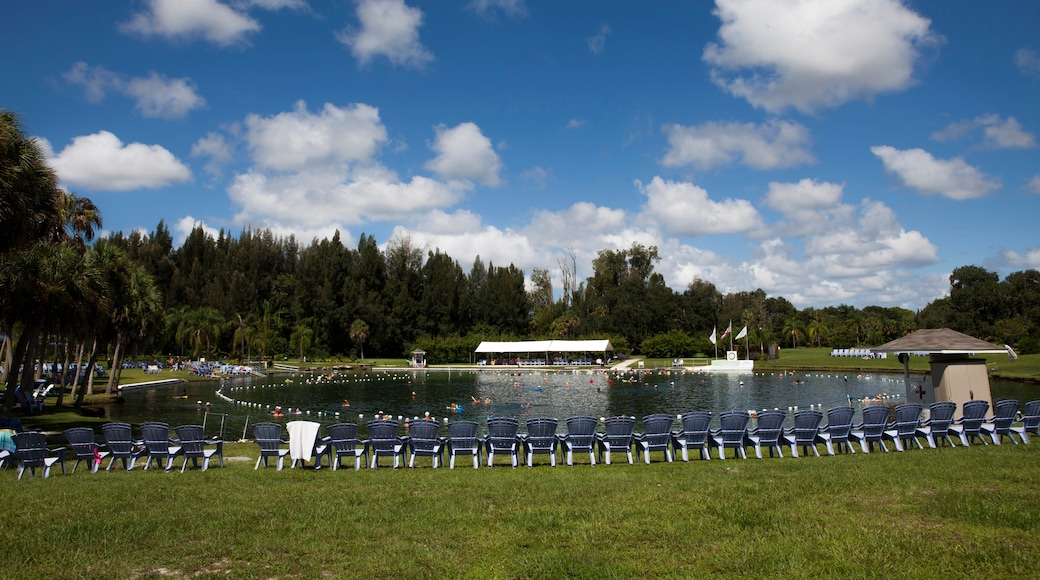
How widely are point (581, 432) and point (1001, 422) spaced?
8749mm

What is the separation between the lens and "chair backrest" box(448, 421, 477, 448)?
12.7m

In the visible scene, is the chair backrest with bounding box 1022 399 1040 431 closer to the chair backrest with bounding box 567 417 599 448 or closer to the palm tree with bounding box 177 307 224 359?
the chair backrest with bounding box 567 417 599 448

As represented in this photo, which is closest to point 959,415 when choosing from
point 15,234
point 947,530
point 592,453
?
point 592,453

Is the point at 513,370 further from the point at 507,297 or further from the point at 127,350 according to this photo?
the point at 127,350

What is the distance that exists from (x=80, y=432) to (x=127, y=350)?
87.9 feet

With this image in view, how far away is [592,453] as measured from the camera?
41.6ft

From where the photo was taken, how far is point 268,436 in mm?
12500

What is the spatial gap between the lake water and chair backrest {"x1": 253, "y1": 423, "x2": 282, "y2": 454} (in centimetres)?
1261

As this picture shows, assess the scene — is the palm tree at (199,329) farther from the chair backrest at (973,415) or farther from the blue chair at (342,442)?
the chair backrest at (973,415)

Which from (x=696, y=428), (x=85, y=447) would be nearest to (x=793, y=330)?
(x=696, y=428)

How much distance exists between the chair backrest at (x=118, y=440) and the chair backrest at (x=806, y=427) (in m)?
13.2

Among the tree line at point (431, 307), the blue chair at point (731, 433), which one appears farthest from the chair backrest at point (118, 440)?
the tree line at point (431, 307)

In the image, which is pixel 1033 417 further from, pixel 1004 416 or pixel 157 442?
pixel 157 442

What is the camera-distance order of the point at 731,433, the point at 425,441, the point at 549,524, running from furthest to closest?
1. the point at 731,433
2. the point at 425,441
3. the point at 549,524
